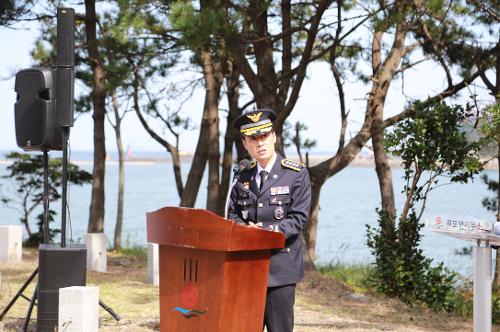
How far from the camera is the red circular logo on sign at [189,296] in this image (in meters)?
3.71

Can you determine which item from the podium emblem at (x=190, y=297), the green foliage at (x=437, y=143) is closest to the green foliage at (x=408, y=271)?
the green foliage at (x=437, y=143)

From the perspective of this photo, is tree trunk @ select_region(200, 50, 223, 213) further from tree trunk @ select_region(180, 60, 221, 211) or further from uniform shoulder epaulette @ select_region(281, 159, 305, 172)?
uniform shoulder epaulette @ select_region(281, 159, 305, 172)

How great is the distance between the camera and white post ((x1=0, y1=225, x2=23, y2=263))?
1059 centimetres

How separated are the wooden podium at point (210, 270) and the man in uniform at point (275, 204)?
0.16 meters

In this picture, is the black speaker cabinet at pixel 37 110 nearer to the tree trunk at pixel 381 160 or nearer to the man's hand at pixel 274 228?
the man's hand at pixel 274 228

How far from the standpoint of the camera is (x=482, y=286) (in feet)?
13.2

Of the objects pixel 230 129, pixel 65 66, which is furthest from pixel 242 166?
pixel 230 129

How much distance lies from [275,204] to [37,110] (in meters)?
2.41

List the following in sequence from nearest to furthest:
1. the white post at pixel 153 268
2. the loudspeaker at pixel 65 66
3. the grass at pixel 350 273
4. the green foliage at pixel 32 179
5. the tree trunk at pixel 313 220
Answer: the loudspeaker at pixel 65 66 → the white post at pixel 153 268 → the grass at pixel 350 273 → the tree trunk at pixel 313 220 → the green foliage at pixel 32 179

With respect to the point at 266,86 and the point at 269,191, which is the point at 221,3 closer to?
the point at 266,86

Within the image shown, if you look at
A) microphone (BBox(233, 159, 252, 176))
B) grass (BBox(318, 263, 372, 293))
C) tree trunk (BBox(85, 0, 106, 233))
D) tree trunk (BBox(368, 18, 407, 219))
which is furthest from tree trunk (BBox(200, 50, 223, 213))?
microphone (BBox(233, 159, 252, 176))

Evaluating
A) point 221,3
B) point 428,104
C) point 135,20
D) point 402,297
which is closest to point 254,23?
point 221,3

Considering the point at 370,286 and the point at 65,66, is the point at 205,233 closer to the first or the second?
the point at 65,66

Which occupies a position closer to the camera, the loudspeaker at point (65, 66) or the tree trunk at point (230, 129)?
the loudspeaker at point (65, 66)
